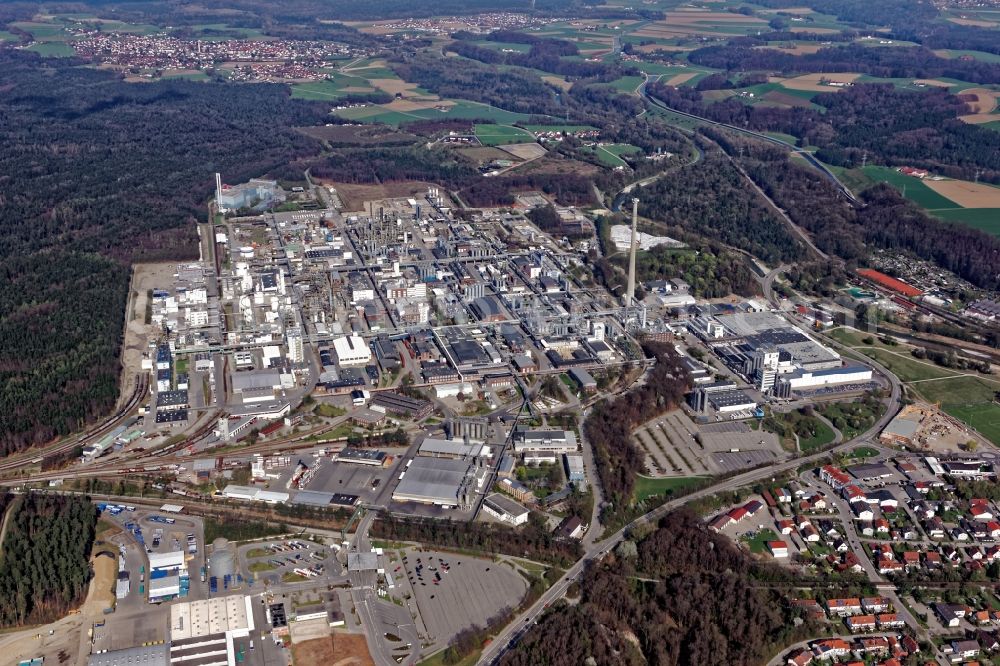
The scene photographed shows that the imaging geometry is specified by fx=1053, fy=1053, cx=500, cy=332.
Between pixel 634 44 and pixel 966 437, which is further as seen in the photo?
pixel 634 44

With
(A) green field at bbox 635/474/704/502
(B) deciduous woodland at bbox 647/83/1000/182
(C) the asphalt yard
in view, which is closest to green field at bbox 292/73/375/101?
(B) deciduous woodland at bbox 647/83/1000/182

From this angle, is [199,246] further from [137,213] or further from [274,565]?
[274,565]

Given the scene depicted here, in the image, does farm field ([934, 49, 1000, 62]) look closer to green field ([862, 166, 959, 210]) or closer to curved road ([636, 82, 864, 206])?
curved road ([636, 82, 864, 206])

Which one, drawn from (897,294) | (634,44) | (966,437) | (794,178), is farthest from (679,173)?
(634,44)

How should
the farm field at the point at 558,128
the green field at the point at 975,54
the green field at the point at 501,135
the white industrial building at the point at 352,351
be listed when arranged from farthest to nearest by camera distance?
the green field at the point at 975,54
the farm field at the point at 558,128
the green field at the point at 501,135
the white industrial building at the point at 352,351

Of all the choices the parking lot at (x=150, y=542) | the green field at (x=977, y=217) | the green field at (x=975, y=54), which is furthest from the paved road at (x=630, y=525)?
the green field at (x=975, y=54)

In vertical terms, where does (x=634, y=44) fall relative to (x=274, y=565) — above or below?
above

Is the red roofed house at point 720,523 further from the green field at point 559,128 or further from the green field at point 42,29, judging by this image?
the green field at point 42,29
